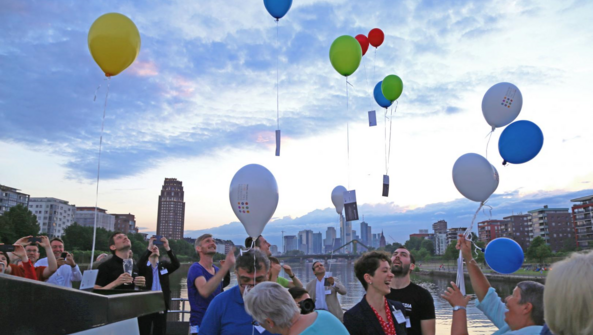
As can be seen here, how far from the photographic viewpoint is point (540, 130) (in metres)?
5.70

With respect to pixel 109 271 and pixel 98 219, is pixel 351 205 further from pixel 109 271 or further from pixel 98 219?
pixel 98 219

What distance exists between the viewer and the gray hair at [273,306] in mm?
2168

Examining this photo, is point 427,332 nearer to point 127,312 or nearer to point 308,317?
point 308,317

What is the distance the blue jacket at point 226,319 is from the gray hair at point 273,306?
2.23 ft

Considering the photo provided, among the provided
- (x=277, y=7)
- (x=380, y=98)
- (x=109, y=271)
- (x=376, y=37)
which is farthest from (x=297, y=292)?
(x=376, y=37)

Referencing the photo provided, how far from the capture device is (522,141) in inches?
224

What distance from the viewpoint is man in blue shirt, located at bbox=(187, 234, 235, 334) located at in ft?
12.1

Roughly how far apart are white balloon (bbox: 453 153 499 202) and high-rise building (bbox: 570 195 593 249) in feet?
309

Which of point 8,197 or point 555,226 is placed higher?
point 8,197

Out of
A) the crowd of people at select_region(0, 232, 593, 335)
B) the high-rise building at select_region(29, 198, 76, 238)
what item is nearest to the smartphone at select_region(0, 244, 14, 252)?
the crowd of people at select_region(0, 232, 593, 335)

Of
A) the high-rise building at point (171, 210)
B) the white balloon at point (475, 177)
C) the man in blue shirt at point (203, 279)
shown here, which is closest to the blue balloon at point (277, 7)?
the white balloon at point (475, 177)

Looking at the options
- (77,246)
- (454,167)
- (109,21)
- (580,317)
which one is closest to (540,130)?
(454,167)

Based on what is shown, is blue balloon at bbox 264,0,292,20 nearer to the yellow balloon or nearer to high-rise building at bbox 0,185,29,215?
the yellow balloon

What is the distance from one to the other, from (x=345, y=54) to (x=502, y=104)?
2.90 metres
